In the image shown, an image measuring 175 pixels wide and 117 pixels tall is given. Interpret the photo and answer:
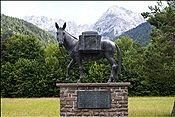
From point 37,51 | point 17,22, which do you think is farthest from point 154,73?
point 17,22

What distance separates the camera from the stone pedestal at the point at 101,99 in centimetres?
802

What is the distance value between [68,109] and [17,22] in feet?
231

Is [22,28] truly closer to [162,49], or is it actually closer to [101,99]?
[162,49]

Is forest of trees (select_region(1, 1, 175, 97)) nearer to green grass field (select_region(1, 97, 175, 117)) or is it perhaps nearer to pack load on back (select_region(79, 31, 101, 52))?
green grass field (select_region(1, 97, 175, 117))

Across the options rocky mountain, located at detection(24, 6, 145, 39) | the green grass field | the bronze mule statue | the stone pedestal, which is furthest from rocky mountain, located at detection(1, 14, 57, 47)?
the stone pedestal

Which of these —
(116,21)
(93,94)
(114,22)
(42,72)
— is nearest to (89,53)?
(93,94)

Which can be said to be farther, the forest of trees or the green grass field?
the forest of trees

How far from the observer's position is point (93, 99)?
26.4 feet

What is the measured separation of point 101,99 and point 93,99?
21cm

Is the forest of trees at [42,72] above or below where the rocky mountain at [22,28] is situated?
below

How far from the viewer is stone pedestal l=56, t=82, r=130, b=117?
802 centimetres

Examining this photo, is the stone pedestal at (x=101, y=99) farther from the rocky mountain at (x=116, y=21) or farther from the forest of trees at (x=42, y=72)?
the rocky mountain at (x=116, y=21)

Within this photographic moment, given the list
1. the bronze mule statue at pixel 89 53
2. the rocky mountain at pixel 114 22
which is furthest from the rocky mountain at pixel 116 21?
the bronze mule statue at pixel 89 53

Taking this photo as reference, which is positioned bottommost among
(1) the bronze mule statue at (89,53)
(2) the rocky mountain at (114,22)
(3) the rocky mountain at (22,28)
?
(1) the bronze mule statue at (89,53)
